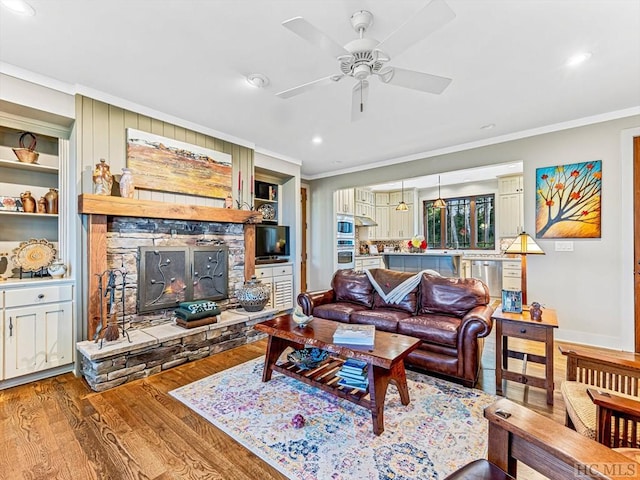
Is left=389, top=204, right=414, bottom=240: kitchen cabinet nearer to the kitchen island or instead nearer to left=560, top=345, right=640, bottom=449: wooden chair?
the kitchen island

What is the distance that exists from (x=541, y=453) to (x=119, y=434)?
7.60ft

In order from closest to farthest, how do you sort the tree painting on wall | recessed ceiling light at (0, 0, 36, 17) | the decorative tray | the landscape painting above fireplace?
recessed ceiling light at (0, 0, 36, 17), the decorative tray, the landscape painting above fireplace, the tree painting on wall

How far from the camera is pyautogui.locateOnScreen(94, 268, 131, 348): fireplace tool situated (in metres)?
2.74

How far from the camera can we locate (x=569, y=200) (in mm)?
3643

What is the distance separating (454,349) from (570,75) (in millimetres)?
2602

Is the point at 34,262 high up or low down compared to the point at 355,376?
up

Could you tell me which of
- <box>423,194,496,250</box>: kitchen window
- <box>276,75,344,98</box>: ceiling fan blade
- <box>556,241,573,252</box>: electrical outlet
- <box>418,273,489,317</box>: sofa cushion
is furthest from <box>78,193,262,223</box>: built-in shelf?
<box>423,194,496,250</box>: kitchen window

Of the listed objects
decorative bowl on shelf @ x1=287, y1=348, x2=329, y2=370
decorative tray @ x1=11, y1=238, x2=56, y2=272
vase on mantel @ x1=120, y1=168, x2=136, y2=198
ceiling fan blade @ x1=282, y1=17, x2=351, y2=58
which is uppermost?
ceiling fan blade @ x1=282, y1=17, x2=351, y2=58

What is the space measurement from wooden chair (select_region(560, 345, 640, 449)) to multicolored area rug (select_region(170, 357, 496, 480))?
0.58 metres

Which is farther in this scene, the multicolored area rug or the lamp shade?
the lamp shade

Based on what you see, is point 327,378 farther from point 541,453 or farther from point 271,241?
point 271,241

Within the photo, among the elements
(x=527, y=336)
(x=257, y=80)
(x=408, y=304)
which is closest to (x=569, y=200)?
(x=527, y=336)

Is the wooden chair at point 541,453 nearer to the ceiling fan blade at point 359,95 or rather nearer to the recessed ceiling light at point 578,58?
the ceiling fan blade at point 359,95

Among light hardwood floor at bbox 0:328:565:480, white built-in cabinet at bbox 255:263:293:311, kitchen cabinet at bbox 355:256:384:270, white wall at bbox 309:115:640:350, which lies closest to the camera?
light hardwood floor at bbox 0:328:565:480
